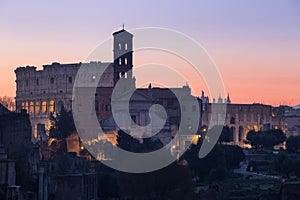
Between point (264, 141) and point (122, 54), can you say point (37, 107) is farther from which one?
point (264, 141)

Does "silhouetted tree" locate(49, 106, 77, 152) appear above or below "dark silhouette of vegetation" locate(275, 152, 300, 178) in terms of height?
above

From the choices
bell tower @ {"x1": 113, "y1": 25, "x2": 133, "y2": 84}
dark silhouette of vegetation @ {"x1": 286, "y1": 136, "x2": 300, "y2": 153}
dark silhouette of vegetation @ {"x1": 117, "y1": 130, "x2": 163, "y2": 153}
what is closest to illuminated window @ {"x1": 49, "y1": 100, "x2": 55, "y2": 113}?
bell tower @ {"x1": 113, "y1": 25, "x2": 133, "y2": 84}

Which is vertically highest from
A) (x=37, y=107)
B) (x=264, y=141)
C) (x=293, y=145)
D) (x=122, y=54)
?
(x=122, y=54)

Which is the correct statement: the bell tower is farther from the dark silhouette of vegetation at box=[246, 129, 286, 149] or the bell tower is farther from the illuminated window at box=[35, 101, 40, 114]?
the illuminated window at box=[35, 101, 40, 114]

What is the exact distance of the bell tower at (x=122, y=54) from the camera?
5241 centimetres

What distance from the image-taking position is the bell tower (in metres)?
52.4

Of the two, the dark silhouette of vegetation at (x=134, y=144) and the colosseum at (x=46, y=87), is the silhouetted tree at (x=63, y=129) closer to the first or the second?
the dark silhouette of vegetation at (x=134, y=144)

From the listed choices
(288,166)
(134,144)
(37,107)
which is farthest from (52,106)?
(288,166)

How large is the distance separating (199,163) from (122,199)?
921cm

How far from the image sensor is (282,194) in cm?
2670

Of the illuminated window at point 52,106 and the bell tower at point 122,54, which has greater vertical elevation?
the bell tower at point 122,54

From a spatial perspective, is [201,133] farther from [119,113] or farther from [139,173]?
[139,173]

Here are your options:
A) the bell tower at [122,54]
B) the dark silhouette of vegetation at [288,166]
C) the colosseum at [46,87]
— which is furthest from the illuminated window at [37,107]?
the dark silhouette of vegetation at [288,166]

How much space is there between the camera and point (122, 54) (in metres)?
53.0
